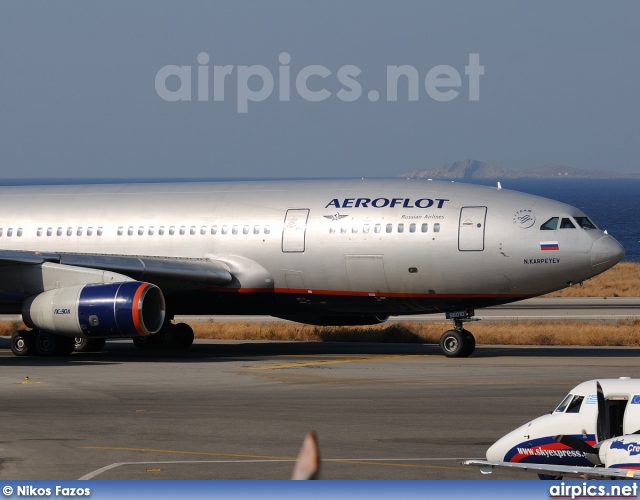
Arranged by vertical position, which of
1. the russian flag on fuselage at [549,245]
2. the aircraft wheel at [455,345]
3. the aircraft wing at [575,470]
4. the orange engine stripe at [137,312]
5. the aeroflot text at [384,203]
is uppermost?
the aeroflot text at [384,203]

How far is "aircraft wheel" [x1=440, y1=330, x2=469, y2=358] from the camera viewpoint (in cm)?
2936

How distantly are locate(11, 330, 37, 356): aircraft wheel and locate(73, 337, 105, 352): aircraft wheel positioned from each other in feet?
5.91

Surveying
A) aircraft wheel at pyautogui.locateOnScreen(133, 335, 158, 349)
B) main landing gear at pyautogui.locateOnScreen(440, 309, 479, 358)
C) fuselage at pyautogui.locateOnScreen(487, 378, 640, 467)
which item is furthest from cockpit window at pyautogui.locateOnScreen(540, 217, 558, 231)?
fuselage at pyautogui.locateOnScreen(487, 378, 640, 467)

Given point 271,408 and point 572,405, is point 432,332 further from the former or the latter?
point 572,405

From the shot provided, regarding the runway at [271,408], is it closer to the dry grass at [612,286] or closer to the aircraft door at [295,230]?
the aircraft door at [295,230]

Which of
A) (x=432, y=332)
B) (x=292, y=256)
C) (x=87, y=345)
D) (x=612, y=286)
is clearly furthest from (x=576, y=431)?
(x=612, y=286)

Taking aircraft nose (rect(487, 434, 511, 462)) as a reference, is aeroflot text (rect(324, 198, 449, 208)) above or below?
above

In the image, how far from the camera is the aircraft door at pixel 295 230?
3042cm

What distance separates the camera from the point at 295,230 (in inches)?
1204

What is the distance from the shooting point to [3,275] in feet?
97.7

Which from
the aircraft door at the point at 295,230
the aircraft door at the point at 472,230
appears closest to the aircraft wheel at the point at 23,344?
the aircraft door at the point at 295,230

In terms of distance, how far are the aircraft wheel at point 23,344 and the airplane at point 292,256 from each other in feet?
0.12

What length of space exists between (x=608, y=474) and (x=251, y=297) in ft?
68.4

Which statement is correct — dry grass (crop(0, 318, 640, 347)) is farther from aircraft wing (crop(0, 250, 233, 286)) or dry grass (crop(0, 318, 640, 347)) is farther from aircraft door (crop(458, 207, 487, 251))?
aircraft wing (crop(0, 250, 233, 286))
